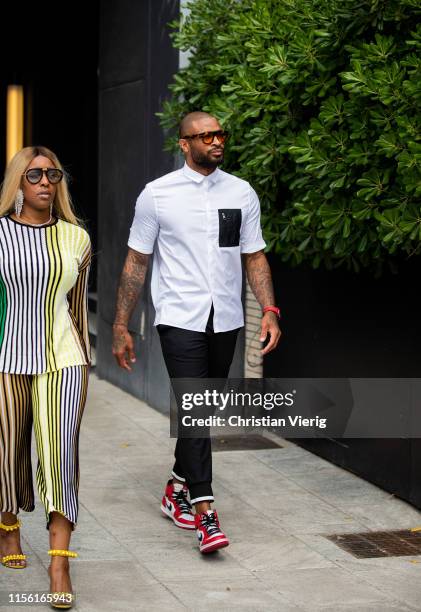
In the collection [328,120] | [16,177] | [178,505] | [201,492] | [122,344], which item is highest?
[328,120]

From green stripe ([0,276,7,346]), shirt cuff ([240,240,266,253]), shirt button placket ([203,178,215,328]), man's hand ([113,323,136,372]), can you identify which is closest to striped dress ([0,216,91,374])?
green stripe ([0,276,7,346])

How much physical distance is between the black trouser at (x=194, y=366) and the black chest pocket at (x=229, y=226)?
0.37 metres

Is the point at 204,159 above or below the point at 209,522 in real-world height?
above

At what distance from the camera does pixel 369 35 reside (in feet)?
21.6

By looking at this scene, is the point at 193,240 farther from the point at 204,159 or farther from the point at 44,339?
the point at 44,339

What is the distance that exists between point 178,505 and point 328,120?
7.04 feet

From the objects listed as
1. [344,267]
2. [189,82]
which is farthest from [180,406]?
[189,82]

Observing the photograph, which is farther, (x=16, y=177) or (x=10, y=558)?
(x=10, y=558)

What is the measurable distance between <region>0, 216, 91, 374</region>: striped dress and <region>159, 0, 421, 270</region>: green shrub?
60.9 inches

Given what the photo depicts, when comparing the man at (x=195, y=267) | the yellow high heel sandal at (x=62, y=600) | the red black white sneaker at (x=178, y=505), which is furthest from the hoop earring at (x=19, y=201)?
the red black white sneaker at (x=178, y=505)

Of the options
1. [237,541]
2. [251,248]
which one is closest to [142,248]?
[251,248]

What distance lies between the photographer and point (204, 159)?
634 centimetres

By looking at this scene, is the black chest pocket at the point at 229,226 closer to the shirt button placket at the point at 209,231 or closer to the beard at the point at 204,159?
the shirt button placket at the point at 209,231

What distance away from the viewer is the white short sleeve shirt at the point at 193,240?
6.36 metres
